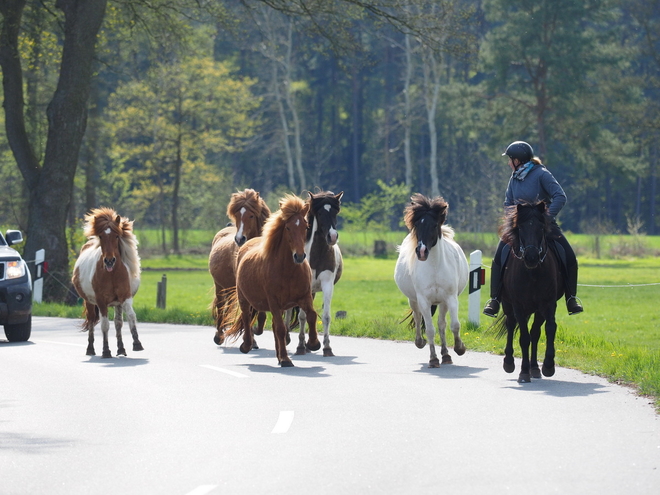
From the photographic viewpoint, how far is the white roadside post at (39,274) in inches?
1068

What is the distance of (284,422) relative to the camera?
9531mm

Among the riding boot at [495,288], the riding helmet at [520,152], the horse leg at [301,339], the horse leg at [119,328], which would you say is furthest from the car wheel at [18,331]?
the riding helmet at [520,152]

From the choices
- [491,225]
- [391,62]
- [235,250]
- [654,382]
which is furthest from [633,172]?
[654,382]

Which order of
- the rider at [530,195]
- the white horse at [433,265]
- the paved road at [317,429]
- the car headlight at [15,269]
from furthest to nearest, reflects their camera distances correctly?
the car headlight at [15,269], the white horse at [433,265], the rider at [530,195], the paved road at [317,429]

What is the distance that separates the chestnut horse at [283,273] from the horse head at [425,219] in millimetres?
1331

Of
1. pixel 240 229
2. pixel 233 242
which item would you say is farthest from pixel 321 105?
pixel 240 229

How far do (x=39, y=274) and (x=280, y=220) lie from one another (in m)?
14.4

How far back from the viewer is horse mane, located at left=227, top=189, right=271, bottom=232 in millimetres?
16844

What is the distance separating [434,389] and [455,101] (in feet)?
165

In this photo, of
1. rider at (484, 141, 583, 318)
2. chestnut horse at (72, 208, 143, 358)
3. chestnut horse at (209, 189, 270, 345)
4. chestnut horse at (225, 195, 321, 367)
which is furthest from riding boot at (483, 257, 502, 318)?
chestnut horse at (72, 208, 143, 358)

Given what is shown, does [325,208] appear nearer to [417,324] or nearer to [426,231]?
[417,324]

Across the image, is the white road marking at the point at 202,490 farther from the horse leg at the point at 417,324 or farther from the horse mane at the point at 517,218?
the horse leg at the point at 417,324

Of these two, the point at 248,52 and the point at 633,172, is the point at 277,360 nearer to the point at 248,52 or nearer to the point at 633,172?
the point at 633,172

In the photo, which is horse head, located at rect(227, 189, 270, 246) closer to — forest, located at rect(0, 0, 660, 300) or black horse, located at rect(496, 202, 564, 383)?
black horse, located at rect(496, 202, 564, 383)
